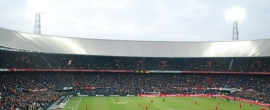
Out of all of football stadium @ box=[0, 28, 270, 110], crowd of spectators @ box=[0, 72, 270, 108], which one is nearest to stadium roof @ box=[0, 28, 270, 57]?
football stadium @ box=[0, 28, 270, 110]

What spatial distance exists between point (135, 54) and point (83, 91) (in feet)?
63.8

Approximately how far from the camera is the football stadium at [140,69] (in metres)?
62.2

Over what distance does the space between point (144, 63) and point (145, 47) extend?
528cm

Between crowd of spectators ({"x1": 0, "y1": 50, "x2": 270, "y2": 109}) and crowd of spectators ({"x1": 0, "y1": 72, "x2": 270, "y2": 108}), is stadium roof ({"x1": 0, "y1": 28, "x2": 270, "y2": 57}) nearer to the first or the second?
crowd of spectators ({"x1": 0, "y1": 50, "x2": 270, "y2": 109})

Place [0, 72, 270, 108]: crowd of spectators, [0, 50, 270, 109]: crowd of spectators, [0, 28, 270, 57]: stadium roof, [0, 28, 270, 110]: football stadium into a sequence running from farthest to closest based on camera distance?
[0, 28, 270, 57]: stadium roof < [0, 50, 270, 109]: crowd of spectators < [0, 28, 270, 110]: football stadium < [0, 72, 270, 108]: crowd of spectators

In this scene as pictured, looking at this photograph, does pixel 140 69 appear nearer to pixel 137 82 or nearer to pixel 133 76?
pixel 133 76

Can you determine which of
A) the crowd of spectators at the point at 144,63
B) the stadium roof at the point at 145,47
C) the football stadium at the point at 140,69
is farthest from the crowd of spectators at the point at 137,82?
the stadium roof at the point at 145,47

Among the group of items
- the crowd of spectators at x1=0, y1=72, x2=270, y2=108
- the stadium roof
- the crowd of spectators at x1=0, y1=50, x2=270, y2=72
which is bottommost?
the crowd of spectators at x1=0, y1=72, x2=270, y2=108

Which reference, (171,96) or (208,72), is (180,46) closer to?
(208,72)

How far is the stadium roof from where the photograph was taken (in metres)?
68.6

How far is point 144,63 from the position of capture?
8256cm

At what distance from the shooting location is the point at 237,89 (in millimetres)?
70562

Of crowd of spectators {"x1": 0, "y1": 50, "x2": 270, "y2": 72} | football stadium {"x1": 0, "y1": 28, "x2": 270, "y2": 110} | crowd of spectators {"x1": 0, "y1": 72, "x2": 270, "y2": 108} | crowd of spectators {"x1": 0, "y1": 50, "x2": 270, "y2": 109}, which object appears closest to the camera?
crowd of spectators {"x1": 0, "y1": 72, "x2": 270, "y2": 108}

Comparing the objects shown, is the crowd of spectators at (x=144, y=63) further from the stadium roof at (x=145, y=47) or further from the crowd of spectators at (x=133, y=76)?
the stadium roof at (x=145, y=47)
